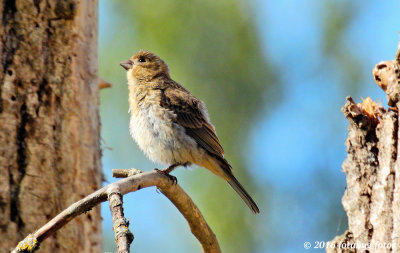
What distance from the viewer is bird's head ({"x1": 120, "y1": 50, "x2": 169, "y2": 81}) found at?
18.8 feet

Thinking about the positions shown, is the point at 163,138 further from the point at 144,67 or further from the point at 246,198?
the point at 144,67

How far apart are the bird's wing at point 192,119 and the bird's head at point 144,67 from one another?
353 mm

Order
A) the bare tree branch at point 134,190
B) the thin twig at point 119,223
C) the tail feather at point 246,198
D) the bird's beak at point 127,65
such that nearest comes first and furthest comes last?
1. the thin twig at point 119,223
2. the bare tree branch at point 134,190
3. the tail feather at point 246,198
4. the bird's beak at point 127,65

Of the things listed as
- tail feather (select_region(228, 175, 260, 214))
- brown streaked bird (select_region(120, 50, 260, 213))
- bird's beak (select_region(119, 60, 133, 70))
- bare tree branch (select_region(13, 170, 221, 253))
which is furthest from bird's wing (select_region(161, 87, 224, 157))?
bare tree branch (select_region(13, 170, 221, 253))

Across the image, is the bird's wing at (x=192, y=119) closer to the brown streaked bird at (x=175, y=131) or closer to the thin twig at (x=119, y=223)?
the brown streaked bird at (x=175, y=131)

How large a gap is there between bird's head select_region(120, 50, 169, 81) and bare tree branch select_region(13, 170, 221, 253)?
1.98m

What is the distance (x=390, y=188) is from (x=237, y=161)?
10.6ft

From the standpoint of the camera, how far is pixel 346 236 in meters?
3.66

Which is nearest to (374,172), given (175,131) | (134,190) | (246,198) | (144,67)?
(134,190)

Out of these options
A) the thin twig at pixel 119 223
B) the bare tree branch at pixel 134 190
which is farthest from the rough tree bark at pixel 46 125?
the thin twig at pixel 119 223

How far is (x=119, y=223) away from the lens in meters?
2.71

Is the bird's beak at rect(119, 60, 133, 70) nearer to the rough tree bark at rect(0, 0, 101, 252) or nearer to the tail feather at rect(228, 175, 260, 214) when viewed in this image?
the rough tree bark at rect(0, 0, 101, 252)

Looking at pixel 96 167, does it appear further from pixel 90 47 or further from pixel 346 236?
pixel 346 236

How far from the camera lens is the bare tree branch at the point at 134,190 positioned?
2844mm
